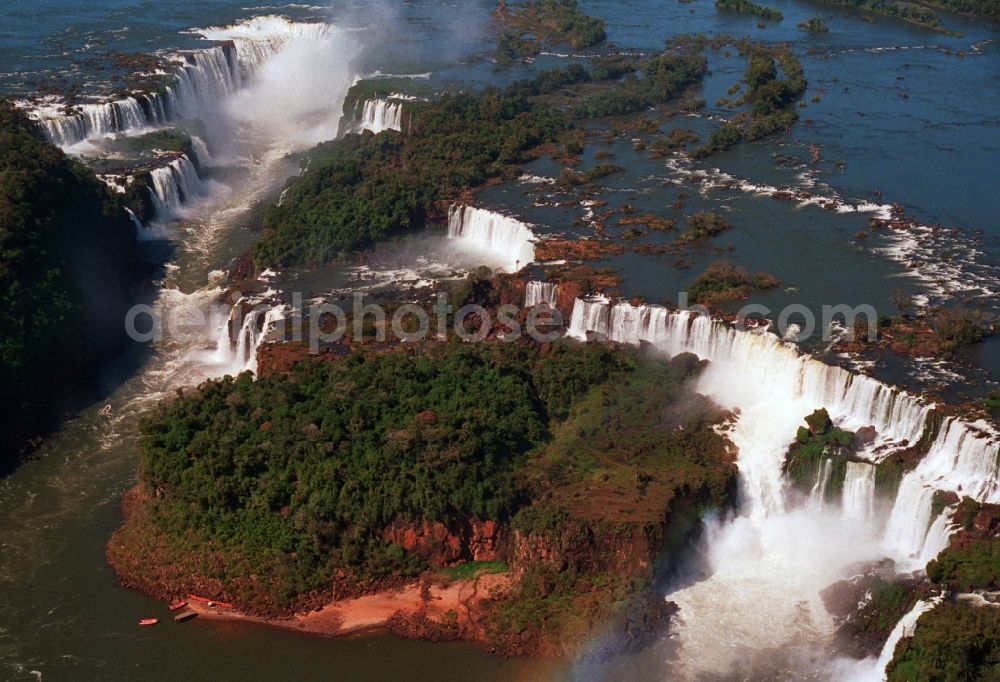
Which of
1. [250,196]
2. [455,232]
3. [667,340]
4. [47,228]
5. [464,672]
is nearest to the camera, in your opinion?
[464,672]

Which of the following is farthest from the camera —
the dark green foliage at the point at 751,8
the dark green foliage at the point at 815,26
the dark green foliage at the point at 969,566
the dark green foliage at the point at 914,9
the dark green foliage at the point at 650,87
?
the dark green foliage at the point at 751,8

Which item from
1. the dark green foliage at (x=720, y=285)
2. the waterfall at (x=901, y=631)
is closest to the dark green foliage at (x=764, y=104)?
the dark green foliage at (x=720, y=285)

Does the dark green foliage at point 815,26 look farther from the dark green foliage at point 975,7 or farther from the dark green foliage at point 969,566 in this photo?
the dark green foliage at point 969,566

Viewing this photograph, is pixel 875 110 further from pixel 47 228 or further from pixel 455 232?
pixel 47 228

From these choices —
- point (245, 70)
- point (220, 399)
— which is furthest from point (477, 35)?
point (220, 399)

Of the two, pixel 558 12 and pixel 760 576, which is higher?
pixel 558 12

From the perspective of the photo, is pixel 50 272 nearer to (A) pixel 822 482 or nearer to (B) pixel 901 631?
(A) pixel 822 482

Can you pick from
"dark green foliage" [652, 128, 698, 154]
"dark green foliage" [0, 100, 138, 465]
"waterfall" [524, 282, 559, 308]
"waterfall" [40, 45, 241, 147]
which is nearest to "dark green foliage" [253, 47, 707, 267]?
"dark green foliage" [652, 128, 698, 154]
